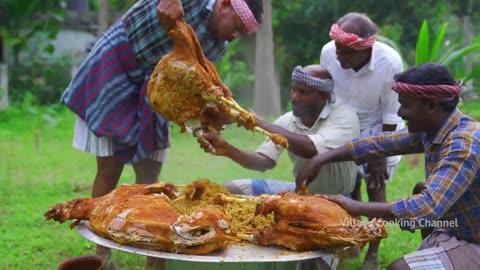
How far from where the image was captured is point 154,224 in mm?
2941

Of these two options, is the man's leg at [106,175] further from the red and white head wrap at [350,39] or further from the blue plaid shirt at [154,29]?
the red and white head wrap at [350,39]

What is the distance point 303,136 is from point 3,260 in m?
2.45

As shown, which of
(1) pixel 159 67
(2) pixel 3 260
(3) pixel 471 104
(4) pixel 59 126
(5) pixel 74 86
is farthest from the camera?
(3) pixel 471 104

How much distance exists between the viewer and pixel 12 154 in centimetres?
851

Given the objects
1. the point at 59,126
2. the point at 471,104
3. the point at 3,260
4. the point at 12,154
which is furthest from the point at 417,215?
the point at 471,104

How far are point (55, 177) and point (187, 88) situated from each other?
452 cm

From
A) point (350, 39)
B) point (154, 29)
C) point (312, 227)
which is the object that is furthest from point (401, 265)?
point (154, 29)

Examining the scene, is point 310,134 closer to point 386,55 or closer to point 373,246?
point 386,55

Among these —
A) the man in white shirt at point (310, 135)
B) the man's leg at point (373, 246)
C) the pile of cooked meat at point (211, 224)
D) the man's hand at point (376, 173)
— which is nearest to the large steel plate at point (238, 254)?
the pile of cooked meat at point (211, 224)

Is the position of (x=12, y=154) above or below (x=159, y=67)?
below

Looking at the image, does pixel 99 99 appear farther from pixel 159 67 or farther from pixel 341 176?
pixel 341 176

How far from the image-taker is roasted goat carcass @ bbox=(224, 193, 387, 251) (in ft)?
9.79

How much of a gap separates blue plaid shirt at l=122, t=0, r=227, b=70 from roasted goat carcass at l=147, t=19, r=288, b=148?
51 cm

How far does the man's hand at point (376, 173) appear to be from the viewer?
179 inches
